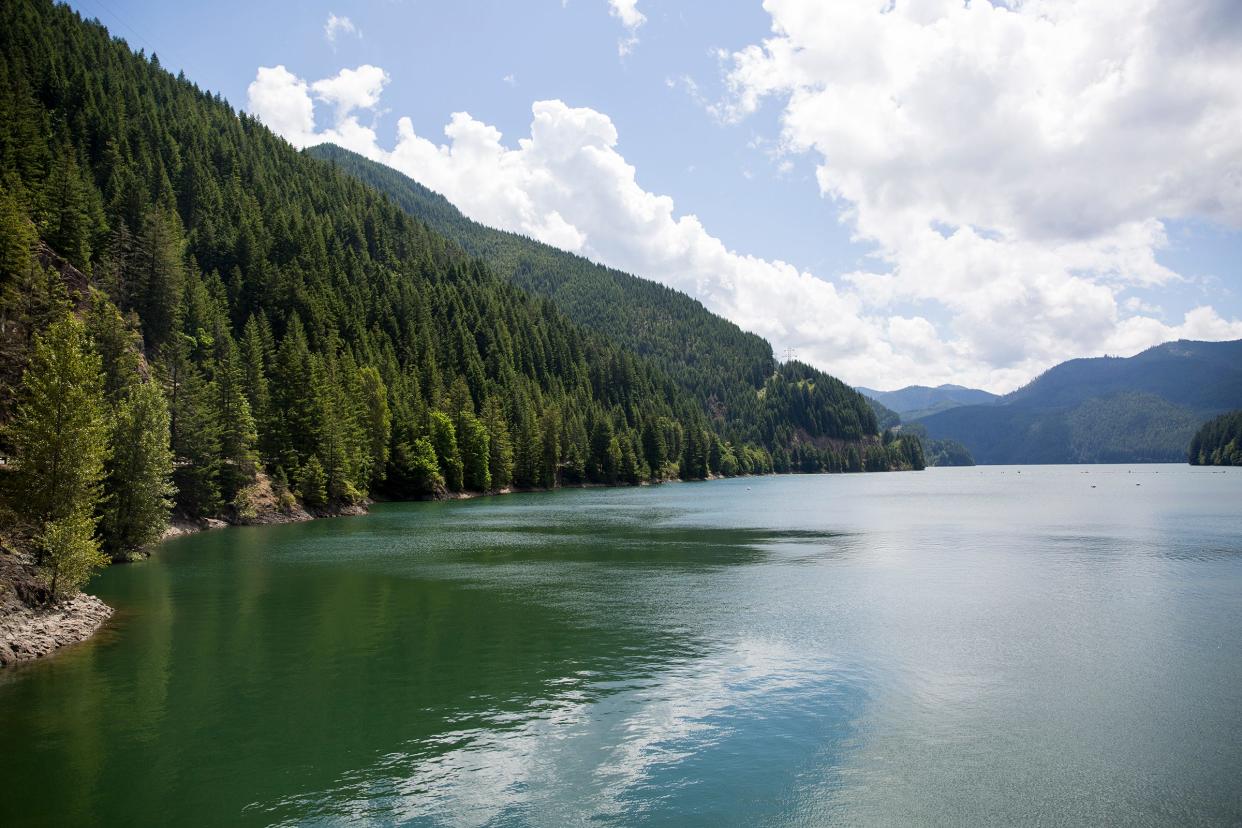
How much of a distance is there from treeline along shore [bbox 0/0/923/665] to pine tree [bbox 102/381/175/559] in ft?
0.47

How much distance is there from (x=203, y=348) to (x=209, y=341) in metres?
1.91

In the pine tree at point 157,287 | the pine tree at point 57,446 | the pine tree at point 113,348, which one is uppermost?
the pine tree at point 157,287

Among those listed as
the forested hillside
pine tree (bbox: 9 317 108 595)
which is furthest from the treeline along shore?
the forested hillside

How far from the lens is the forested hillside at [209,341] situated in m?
48.7

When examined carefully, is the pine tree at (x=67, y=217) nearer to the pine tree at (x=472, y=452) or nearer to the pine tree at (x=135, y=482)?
the pine tree at (x=135, y=482)

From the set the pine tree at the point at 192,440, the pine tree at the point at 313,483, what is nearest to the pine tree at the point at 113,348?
the pine tree at the point at 192,440

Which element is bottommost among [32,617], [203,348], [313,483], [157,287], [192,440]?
[32,617]

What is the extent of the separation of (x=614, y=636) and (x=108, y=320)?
56.9 metres

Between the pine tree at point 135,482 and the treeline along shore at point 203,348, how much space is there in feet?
0.47

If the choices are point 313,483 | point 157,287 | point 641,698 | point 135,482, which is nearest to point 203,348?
point 157,287

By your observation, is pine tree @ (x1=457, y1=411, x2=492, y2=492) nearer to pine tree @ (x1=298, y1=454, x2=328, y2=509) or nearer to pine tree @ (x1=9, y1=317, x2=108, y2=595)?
pine tree @ (x1=298, y1=454, x2=328, y2=509)

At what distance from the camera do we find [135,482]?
49344 mm

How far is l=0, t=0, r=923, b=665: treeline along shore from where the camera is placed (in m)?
35.4

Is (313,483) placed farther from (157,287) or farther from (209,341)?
(157,287)
